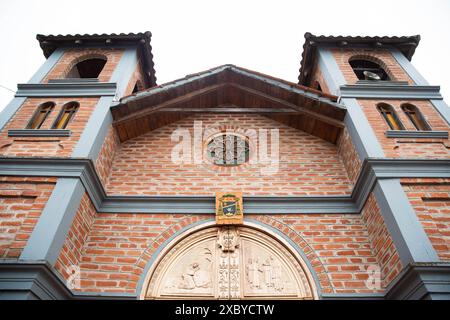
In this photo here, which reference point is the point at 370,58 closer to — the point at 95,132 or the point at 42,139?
the point at 95,132

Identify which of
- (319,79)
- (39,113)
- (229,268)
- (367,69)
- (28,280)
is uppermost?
(319,79)

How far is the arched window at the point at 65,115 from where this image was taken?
6010 mm

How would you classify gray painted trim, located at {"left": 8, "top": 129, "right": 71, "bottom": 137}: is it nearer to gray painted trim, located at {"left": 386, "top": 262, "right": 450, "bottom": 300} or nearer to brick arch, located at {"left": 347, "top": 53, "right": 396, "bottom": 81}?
gray painted trim, located at {"left": 386, "top": 262, "right": 450, "bottom": 300}

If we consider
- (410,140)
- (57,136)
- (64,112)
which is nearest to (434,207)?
(410,140)

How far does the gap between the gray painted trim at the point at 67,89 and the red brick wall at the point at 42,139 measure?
1.14 feet

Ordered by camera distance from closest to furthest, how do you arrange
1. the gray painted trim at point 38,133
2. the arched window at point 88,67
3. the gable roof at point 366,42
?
the gray painted trim at point 38,133, the gable roof at point 366,42, the arched window at point 88,67

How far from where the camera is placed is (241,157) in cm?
647

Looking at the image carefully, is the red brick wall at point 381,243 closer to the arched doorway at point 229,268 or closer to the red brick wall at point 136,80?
the arched doorway at point 229,268

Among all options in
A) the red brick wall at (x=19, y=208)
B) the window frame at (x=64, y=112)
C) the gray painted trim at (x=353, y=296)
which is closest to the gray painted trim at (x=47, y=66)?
the window frame at (x=64, y=112)

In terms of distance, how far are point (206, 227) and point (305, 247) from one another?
169 centimetres

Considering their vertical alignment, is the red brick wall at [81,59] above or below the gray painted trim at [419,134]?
above

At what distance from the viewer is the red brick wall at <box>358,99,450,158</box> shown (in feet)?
17.5

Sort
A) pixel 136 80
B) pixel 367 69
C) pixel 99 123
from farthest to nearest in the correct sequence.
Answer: pixel 136 80 < pixel 367 69 < pixel 99 123

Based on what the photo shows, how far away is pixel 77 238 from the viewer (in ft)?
15.7
